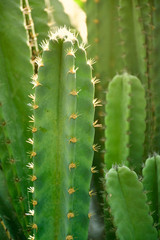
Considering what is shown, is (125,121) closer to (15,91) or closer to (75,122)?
(15,91)

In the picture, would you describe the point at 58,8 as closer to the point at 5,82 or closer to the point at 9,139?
the point at 5,82

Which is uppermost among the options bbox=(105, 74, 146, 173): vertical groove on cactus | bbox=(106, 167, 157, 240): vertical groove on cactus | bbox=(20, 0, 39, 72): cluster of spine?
bbox=(20, 0, 39, 72): cluster of spine

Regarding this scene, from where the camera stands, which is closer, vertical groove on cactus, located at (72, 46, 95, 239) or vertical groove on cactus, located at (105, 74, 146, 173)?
vertical groove on cactus, located at (72, 46, 95, 239)

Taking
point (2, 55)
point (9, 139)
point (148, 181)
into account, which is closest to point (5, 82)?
point (2, 55)

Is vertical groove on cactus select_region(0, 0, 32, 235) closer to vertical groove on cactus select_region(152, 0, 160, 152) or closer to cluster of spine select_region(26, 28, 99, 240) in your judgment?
cluster of spine select_region(26, 28, 99, 240)

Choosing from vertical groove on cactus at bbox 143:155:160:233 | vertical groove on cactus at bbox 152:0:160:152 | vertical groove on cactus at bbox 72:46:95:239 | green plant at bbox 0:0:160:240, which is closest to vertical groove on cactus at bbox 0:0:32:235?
green plant at bbox 0:0:160:240

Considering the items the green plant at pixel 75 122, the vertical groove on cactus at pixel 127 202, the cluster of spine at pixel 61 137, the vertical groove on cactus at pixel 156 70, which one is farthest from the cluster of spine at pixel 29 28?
the vertical groove on cactus at pixel 156 70

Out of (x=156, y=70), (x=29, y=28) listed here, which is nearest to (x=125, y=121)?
(x=156, y=70)

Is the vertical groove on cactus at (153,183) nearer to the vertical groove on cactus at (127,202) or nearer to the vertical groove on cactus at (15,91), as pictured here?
the vertical groove on cactus at (127,202)
